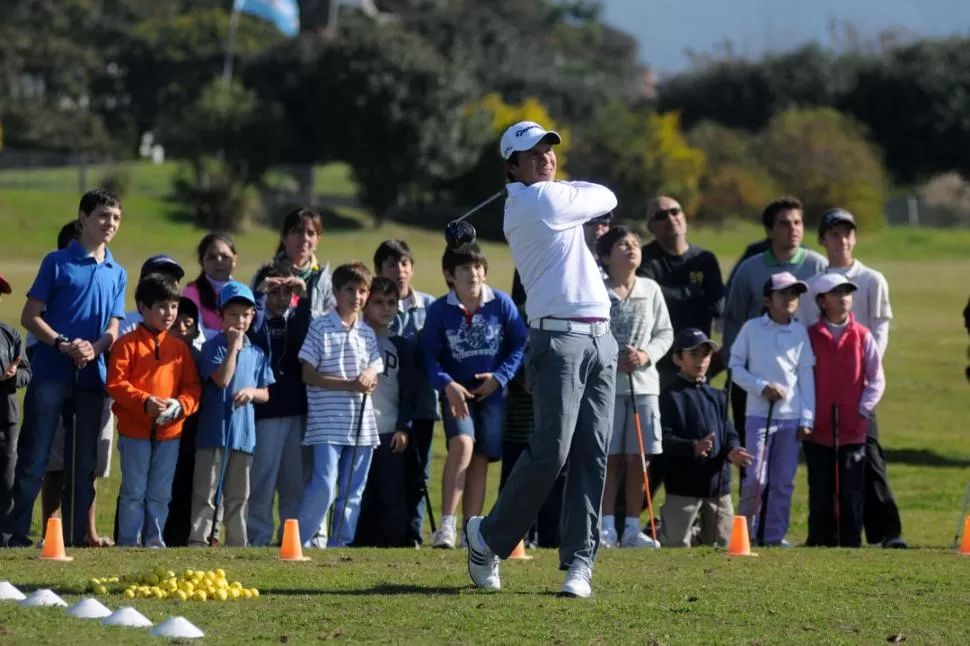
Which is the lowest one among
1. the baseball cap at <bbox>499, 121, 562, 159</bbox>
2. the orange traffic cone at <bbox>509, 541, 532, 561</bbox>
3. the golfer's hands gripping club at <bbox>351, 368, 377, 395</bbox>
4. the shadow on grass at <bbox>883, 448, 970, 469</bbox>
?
the orange traffic cone at <bbox>509, 541, 532, 561</bbox>

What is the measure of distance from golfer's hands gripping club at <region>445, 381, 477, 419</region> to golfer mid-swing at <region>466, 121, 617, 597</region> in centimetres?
297

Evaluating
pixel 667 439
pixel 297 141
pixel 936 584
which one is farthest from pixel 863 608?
pixel 297 141

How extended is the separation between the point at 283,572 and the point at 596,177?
71033 mm

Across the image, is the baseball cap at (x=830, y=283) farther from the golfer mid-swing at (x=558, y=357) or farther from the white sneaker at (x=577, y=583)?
the white sneaker at (x=577, y=583)

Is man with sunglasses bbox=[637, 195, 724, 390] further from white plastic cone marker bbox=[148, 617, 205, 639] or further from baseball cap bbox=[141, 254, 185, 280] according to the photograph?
white plastic cone marker bbox=[148, 617, 205, 639]

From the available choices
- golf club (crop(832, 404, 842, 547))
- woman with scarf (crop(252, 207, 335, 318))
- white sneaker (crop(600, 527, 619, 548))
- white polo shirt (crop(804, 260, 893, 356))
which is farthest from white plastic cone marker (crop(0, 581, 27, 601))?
white polo shirt (crop(804, 260, 893, 356))

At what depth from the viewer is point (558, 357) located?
855 centimetres

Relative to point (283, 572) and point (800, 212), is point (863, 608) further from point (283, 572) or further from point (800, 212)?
point (800, 212)

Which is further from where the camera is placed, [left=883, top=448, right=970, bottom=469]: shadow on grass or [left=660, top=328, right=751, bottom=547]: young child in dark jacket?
[left=883, top=448, right=970, bottom=469]: shadow on grass

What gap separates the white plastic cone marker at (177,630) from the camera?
728 centimetres

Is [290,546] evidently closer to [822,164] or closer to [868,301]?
[868,301]

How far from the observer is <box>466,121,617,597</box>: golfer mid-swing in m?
8.56

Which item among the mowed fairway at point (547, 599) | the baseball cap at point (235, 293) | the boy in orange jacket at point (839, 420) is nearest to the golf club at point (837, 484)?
the boy in orange jacket at point (839, 420)

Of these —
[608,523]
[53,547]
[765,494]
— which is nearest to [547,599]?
[53,547]
